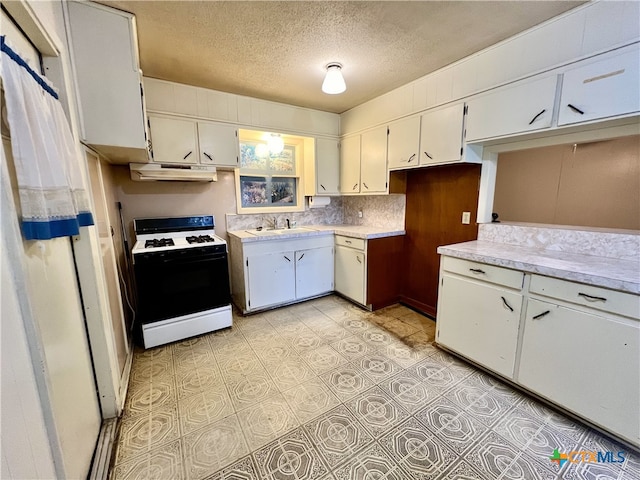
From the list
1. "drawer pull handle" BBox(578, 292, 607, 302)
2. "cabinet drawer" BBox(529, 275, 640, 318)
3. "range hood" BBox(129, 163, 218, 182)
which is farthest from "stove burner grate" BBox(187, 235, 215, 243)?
"drawer pull handle" BBox(578, 292, 607, 302)

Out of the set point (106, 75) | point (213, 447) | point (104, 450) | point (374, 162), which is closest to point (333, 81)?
point (374, 162)

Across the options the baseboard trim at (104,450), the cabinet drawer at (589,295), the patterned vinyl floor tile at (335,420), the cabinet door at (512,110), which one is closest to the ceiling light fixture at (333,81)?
the cabinet door at (512,110)

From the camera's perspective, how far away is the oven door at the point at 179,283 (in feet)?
7.16

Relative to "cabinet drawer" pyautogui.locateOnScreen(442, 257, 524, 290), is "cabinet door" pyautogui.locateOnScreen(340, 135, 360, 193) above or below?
above

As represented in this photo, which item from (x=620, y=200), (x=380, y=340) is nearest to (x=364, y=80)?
(x=380, y=340)

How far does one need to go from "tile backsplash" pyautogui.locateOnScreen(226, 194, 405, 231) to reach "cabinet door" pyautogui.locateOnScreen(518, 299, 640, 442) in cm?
172

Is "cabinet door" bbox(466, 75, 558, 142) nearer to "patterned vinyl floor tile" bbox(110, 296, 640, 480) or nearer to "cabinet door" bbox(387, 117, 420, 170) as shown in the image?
"cabinet door" bbox(387, 117, 420, 170)

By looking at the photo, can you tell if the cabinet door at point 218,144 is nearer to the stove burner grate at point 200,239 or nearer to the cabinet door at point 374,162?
the stove burner grate at point 200,239

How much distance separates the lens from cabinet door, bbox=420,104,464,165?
2158mm

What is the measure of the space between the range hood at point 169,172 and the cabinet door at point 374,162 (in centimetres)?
166

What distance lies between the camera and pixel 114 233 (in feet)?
7.54

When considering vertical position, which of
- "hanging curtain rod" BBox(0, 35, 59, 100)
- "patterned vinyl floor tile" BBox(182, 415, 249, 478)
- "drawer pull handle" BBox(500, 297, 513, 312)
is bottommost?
"patterned vinyl floor tile" BBox(182, 415, 249, 478)

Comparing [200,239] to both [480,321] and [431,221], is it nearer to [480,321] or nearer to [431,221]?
[431,221]

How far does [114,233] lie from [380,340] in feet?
8.29
